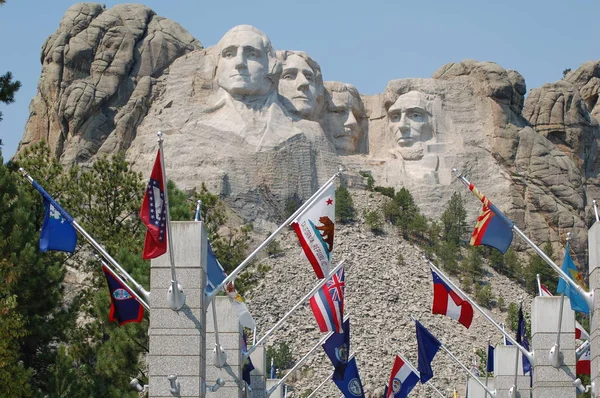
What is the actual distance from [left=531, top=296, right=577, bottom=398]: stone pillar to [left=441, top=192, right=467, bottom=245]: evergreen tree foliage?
3530 cm

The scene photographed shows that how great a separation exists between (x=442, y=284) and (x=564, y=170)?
119 ft

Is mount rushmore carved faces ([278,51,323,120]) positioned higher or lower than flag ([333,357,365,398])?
higher

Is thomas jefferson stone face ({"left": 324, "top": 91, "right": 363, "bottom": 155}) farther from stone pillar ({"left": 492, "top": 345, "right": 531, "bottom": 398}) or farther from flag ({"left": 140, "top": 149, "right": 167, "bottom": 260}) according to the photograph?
flag ({"left": 140, "top": 149, "right": 167, "bottom": 260})

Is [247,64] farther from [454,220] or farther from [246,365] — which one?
[246,365]

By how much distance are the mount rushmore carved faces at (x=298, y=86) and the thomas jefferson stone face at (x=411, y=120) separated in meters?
3.44

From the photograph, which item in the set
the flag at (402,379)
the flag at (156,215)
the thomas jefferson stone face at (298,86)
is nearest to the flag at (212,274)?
the flag at (156,215)

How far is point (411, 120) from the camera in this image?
75312mm

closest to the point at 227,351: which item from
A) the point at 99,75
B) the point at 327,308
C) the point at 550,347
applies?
the point at 327,308

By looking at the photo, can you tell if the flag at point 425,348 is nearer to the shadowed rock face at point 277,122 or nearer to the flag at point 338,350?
the flag at point 338,350

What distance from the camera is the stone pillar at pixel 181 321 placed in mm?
32062

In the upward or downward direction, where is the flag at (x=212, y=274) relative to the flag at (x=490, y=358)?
upward

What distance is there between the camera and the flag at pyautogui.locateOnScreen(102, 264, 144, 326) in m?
34.9

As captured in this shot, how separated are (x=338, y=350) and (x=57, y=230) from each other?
974 centimetres

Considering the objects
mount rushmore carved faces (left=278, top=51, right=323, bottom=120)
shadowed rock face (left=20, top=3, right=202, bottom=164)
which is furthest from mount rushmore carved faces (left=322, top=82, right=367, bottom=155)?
shadowed rock face (left=20, top=3, right=202, bottom=164)
